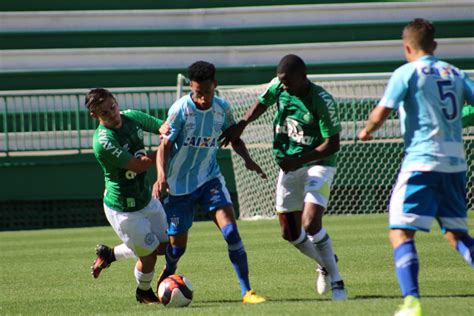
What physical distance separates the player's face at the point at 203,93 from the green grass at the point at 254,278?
1688 millimetres

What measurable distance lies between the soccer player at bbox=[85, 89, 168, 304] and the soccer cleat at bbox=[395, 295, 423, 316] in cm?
297

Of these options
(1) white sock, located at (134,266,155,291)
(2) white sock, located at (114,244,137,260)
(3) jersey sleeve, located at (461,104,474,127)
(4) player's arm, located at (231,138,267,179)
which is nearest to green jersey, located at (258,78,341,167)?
(4) player's arm, located at (231,138,267,179)

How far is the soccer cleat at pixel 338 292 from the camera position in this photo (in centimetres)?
836

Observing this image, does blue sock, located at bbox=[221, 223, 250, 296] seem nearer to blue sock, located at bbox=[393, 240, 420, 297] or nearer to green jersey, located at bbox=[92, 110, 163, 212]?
green jersey, located at bbox=[92, 110, 163, 212]

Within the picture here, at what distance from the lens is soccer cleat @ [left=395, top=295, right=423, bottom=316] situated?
20.9 feet

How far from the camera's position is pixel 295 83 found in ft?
28.1

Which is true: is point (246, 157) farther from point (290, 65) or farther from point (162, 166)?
point (290, 65)

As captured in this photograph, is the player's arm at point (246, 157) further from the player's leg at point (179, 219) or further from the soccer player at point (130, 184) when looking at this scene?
the soccer player at point (130, 184)

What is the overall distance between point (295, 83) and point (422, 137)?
193cm

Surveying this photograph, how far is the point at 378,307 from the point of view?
7199 mm

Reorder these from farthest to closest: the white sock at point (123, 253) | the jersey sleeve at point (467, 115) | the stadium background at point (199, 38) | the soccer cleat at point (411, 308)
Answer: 1. the stadium background at point (199, 38)
2. the white sock at point (123, 253)
3. the jersey sleeve at point (467, 115)
4. the soccer cleat at point (411, 308)

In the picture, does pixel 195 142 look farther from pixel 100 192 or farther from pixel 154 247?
pixel 100 192

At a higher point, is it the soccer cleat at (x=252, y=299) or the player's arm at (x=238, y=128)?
the player's arm at (x=238, y=128)

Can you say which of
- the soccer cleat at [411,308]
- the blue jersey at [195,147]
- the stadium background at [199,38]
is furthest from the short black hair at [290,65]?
the stadium background at [199,38]
